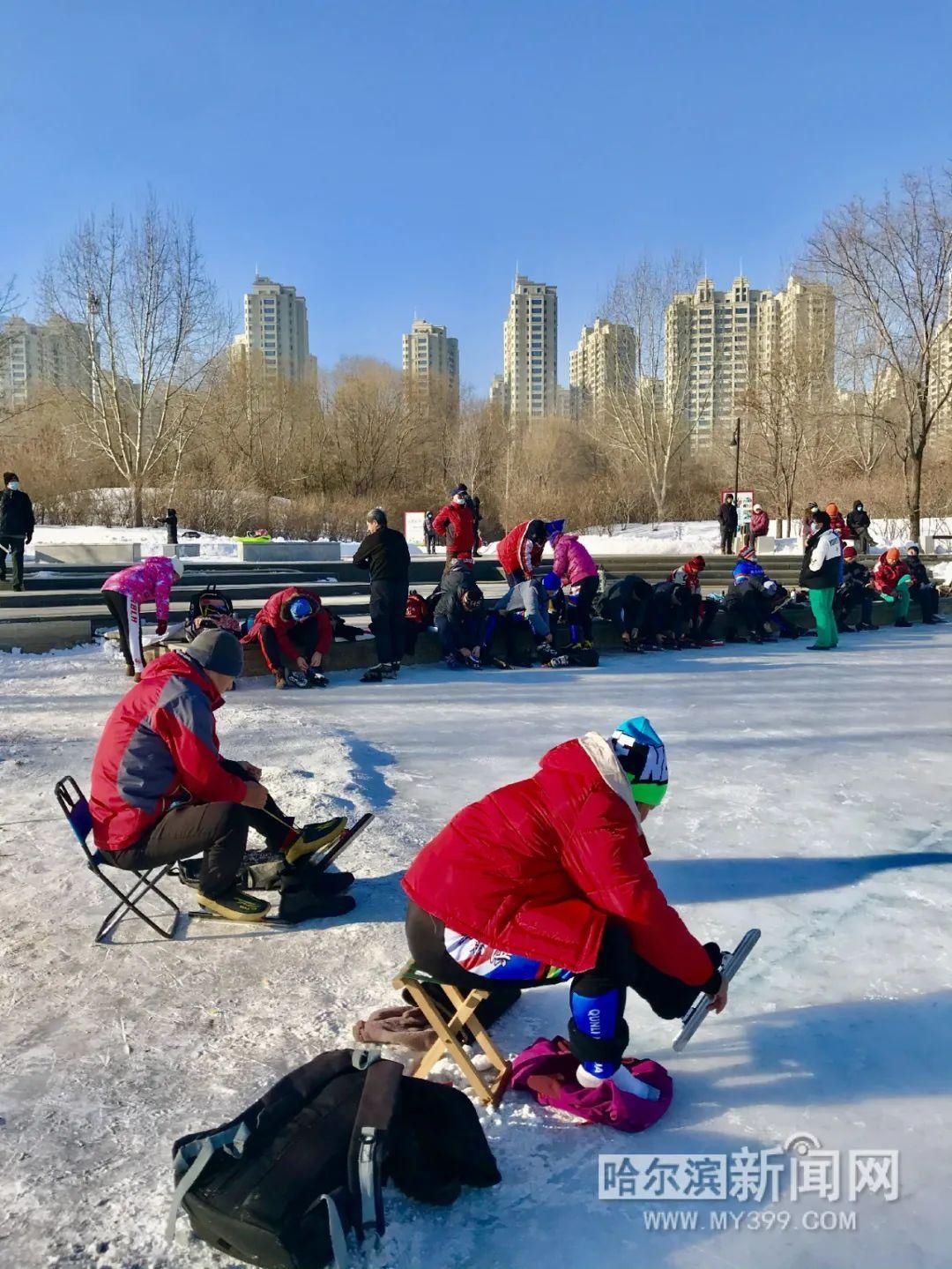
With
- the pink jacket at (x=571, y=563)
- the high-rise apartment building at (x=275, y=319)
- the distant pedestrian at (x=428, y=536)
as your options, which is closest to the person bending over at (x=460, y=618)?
the pink jacket at (x=571, y=563)

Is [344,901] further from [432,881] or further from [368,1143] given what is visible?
[368,1143]

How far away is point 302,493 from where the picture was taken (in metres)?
47.5

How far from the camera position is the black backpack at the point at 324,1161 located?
203 centimetres

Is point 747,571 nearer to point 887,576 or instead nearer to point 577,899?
point 887,576

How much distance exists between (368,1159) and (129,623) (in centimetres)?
772

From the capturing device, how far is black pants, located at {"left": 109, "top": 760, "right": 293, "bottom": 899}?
3607mm

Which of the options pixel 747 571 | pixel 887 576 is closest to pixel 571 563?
pixel 747 571

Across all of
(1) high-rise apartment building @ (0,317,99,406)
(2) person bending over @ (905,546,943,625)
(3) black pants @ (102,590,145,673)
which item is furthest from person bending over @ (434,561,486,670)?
(1) high-rise apartment building @ (0,317,99,406)

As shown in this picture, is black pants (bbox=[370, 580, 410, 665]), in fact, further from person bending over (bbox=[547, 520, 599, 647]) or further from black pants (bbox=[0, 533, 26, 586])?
black pants (bbox=[0, 533, 26, 586])

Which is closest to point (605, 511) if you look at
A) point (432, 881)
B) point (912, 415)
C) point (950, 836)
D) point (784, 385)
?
point (784, 385)

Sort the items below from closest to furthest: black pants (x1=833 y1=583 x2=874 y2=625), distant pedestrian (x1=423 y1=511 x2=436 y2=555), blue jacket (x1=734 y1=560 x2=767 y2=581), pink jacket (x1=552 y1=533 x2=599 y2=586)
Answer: pink jacket (x1=552 y1=533 x2=599 y2=586) → blue jacket (x1=734 y1=560 x2=767 y2=581) → black pants (x1=833 y1=583 x2=874 y2=625) → distant pedestrian (x1=423 y1=511 x2=436 y2=555)

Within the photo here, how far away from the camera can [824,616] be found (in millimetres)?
12031

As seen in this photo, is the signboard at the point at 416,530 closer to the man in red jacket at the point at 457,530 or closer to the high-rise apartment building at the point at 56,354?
the high-rise apartment building at the point at 56,354

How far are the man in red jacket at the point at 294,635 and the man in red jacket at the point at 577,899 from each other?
6562 millimetres
